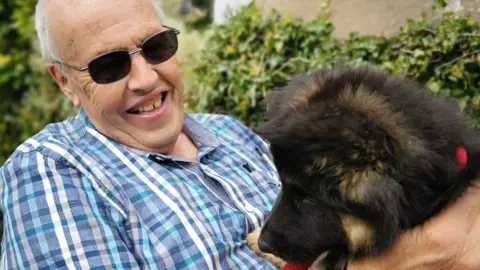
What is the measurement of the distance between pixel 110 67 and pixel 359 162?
4.41 ft

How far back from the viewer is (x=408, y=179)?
2.09m

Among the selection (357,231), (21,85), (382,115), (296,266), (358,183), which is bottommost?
(21,85)

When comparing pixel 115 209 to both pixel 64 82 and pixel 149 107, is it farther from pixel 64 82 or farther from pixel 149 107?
pixel 64 82

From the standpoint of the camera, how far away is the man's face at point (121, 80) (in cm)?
279

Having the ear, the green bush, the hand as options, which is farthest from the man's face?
the green bush

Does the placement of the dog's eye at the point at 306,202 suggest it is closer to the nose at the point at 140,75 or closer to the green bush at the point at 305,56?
the nose at the point at 140,75

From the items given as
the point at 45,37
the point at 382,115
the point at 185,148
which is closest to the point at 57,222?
the point at 185,148

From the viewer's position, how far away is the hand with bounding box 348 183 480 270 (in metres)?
2.33

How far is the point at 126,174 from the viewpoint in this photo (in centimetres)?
272

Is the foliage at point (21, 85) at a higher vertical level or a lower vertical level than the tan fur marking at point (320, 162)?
lower

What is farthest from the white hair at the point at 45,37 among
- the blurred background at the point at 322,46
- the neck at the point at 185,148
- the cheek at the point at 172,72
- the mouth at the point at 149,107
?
the blurred background at the point at 322,46

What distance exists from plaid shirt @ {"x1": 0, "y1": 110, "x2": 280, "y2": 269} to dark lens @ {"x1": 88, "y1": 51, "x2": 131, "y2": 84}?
28 centimetres

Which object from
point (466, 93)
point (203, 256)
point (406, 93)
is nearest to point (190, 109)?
point (466, 93)

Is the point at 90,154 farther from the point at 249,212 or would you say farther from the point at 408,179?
the point at 408,179
